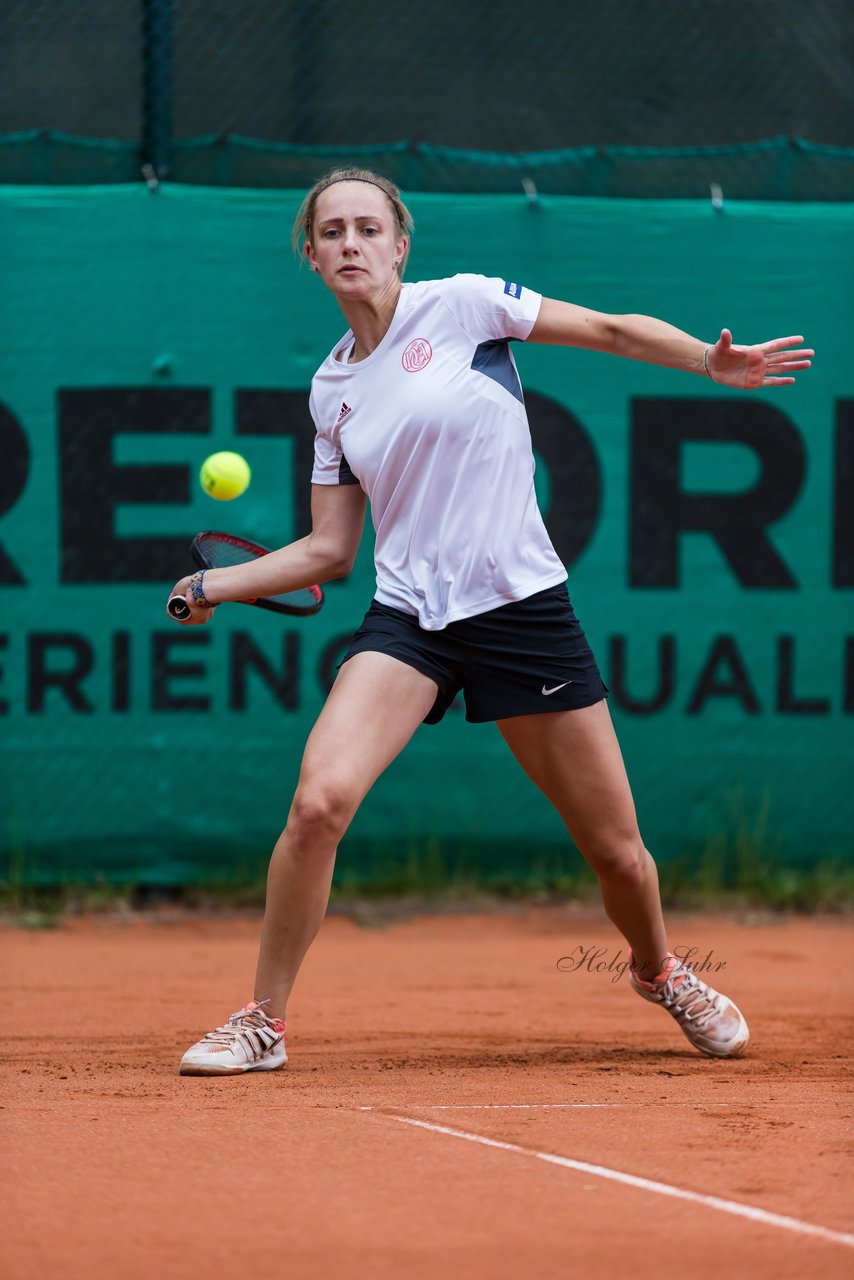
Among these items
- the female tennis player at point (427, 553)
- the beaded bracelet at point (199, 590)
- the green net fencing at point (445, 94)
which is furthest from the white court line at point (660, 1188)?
the green net fencing at point (445, 94)

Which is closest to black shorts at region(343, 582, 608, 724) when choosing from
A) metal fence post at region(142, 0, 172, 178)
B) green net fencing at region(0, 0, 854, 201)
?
green net fencing at region(0, 0, 854, 201)

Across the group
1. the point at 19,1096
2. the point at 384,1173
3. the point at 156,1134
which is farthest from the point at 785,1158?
the point at 19,1096

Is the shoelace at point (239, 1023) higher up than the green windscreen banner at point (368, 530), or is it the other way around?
the green windscreen banner at point (368, 530)

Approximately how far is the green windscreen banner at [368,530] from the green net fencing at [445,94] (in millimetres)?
185

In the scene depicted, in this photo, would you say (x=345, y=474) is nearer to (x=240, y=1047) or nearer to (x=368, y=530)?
(x=240, y=1047)

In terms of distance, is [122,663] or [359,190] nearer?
[359,190]

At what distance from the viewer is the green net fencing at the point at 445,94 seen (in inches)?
225

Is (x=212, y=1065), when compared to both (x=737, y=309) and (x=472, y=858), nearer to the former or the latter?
(x=472, y=858)

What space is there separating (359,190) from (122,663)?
102 inches

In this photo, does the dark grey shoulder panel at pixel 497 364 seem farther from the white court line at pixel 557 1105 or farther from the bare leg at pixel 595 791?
the white court line at pixel 557 1105

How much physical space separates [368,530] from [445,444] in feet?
7.62

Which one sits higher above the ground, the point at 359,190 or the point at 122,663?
the point at 359,190

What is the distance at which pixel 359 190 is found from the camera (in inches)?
132

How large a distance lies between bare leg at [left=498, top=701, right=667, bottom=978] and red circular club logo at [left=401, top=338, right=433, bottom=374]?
758 millimetres
